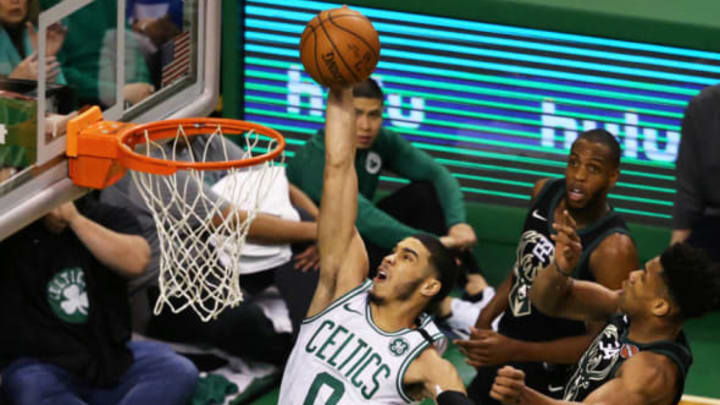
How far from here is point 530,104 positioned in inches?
300

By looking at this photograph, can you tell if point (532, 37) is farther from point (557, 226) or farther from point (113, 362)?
point (113, 362)

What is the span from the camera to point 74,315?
5516 millimetres

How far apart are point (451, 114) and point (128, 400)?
300cm

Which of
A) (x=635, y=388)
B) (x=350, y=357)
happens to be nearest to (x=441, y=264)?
(x=350, y=357)

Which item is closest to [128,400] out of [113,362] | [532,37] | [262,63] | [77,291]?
[113,362]

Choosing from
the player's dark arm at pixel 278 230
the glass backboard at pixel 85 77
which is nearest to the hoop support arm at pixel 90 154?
the glass backboard at pixel 85 77

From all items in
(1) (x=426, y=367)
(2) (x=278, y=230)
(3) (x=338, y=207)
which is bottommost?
(2) (x=278, y=230)

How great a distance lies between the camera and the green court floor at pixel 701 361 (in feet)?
22.0

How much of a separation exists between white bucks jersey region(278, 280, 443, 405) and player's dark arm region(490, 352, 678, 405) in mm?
455

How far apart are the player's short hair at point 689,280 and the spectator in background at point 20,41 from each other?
2.45 meters

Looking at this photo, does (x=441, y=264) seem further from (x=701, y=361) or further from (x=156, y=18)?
(x=701, y=361)

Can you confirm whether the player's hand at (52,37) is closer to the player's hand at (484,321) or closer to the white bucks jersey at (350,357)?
the white bucks jersey at (350,357)

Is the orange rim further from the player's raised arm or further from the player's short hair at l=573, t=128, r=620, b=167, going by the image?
the player's short hair at l=573, t=128, r=620, b=167

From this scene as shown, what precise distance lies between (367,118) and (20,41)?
2545mm
